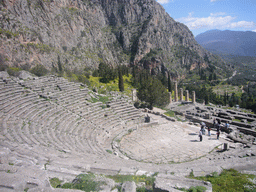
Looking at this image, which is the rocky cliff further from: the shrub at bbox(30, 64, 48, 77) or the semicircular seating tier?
the semicircular seating tier

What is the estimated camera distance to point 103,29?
→ 4178 inches

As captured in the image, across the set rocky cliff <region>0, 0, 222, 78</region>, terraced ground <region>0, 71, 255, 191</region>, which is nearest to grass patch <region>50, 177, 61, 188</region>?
terraced ground <region>0, 71, 255, 191</region>

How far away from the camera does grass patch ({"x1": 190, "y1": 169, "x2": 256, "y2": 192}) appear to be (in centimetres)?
572

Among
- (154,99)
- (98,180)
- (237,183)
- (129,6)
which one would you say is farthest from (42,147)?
(129,6)

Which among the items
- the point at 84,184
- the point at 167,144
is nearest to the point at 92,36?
the point at 167,144

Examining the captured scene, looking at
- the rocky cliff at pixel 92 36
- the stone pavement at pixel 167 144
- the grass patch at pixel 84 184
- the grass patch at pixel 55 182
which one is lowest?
the stone pavement at pixel 167 144

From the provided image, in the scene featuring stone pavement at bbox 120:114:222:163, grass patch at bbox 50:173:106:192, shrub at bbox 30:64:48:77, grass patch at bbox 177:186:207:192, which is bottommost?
stone pavement at bbox 120:114:222:163

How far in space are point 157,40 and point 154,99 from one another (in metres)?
92.1

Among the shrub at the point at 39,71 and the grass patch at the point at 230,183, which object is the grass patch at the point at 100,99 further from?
the shrub at the point at 39,71

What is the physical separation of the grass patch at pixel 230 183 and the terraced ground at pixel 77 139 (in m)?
0.69

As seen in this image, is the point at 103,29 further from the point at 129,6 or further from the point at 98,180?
the point at 98,180

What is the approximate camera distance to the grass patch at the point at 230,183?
5.72 m

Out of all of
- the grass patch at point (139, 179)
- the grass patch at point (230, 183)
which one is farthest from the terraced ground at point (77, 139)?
the grass patch at point (230, 183)

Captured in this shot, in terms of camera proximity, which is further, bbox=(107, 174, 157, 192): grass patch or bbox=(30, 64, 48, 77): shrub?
bbox=(30, 64, 48, 77): shrub
